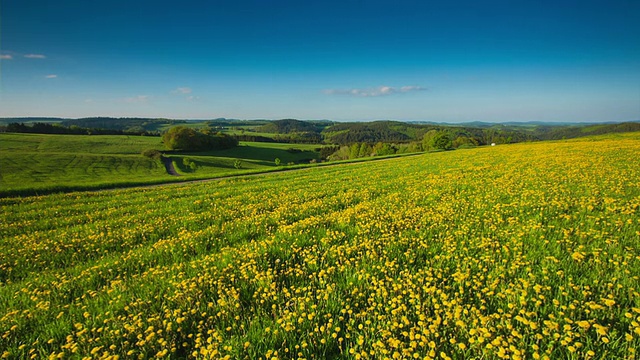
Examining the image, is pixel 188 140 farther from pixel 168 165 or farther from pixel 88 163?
pixel 88 163

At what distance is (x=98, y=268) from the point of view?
5934 mm

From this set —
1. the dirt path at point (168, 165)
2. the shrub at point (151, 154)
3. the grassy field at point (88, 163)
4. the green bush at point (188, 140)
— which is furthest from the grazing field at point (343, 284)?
the green bush at point (188, 140)

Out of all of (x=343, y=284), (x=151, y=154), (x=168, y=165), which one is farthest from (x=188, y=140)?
(x=343, y=284)

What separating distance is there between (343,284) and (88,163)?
8814cm

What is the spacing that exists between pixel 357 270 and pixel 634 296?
13.2 ft

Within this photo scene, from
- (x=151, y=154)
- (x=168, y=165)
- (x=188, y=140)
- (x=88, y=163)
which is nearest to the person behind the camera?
(x=88, y=163)

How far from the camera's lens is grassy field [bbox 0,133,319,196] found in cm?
4545

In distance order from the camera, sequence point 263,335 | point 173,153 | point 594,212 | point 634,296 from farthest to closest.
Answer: point 173,153 < point 594,212 < point 634,296 < point 263,335

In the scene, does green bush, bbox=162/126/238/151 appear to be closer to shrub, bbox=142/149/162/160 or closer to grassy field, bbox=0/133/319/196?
grassy field, bbox=0/133/319/196

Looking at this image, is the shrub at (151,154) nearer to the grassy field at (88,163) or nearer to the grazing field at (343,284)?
the grassy field at (88,163)

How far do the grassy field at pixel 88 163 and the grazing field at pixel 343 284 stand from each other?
20750 mm

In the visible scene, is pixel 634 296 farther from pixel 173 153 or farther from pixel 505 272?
pixel 173 153

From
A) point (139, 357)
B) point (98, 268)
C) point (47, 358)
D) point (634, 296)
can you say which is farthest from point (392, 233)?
point (98, 268)

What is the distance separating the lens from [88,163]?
226ft
